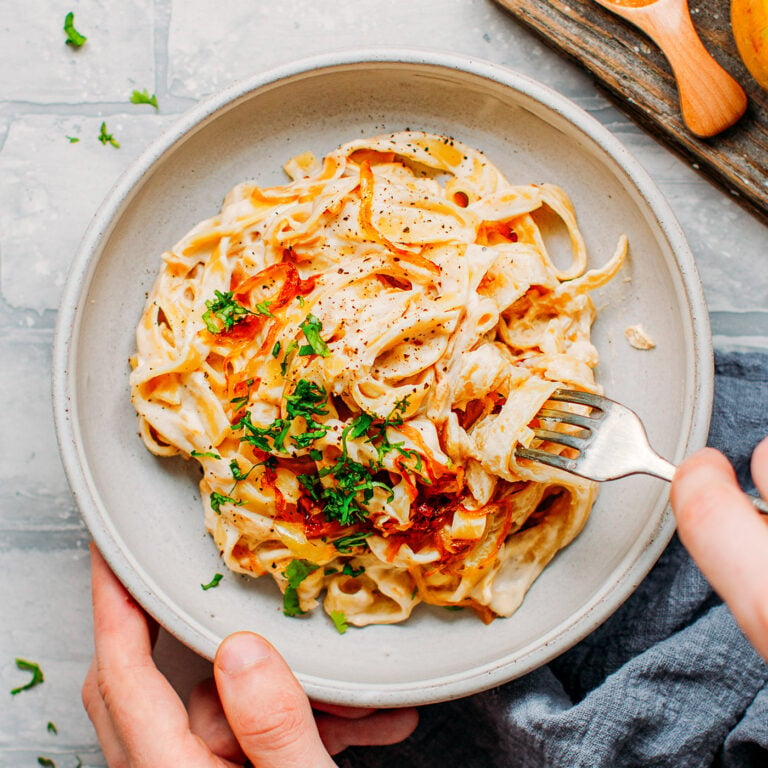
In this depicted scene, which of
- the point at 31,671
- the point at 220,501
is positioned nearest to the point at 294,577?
the point at 220,501

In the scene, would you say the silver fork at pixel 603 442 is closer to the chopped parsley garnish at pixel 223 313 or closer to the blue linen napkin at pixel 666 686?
the blue linen napkin at pixel 666 686

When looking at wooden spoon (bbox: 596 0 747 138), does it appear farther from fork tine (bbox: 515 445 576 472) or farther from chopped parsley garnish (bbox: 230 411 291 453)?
chopped parsley garnish (bbox: 230 411 291 453)

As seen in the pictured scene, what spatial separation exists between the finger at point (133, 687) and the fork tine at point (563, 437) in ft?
4.56

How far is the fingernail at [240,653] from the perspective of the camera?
2334mm

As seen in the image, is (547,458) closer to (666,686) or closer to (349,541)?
(349,541)

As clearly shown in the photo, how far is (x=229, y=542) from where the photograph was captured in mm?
2654

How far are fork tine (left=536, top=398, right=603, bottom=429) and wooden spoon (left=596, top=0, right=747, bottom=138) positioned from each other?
45.8 inches

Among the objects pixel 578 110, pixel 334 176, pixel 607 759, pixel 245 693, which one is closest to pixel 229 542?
pixel 245 693

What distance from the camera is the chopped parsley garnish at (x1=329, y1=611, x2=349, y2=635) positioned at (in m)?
2.74

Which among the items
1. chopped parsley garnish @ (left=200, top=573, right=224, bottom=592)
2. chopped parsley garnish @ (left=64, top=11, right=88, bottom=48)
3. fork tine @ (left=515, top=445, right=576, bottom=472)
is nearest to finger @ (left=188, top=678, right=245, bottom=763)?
chopped parsley garnish @ (left=200, top=573, right=224, bottom=592)

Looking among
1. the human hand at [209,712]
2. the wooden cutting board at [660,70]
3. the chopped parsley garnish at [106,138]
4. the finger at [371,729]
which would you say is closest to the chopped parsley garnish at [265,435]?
the human hand at [209,712]

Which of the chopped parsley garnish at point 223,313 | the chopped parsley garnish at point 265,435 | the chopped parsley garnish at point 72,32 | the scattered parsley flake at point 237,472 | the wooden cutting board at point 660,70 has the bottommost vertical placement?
the scattered parsley flake at point 237,472

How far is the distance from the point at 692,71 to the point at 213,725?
2.71 metres

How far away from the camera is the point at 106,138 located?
2904 millimetres
